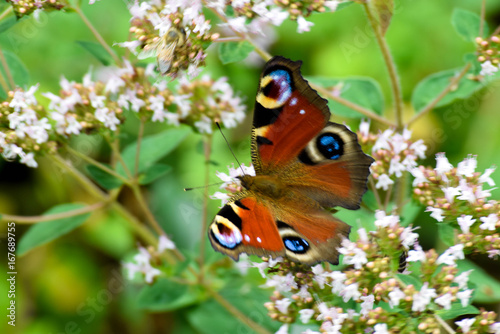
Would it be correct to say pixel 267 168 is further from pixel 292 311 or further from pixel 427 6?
pixel 427 6

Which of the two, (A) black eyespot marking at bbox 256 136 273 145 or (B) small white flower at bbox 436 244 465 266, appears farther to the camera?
(A) black eyespot marking at bbox 256 136 273 145

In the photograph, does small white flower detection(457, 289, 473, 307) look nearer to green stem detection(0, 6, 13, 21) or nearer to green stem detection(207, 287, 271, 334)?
green stem detection(207, 287, 271, 334)

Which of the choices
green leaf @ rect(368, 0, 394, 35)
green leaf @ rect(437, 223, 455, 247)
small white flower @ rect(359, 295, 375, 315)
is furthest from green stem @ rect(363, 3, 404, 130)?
small white flower @ rect(359, 295, 375, 315)

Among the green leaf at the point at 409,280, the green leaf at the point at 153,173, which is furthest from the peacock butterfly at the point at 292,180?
the green leaf at the point at 153,173

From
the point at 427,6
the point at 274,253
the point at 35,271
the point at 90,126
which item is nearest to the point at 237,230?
the point at 274,253

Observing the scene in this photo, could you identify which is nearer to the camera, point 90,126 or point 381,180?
point 381,180

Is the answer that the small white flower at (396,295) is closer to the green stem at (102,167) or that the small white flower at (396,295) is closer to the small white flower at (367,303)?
the small white flower at (367,303)

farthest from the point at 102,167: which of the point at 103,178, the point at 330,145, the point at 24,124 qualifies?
the point at 330,145
